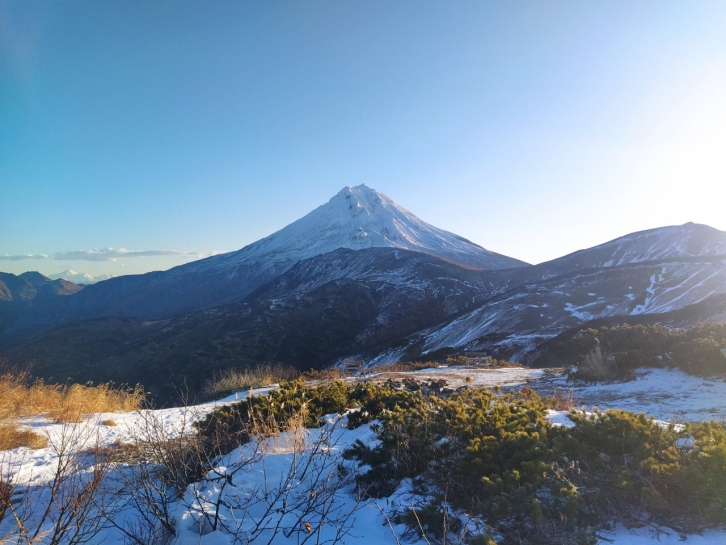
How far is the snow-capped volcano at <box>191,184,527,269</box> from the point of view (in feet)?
379

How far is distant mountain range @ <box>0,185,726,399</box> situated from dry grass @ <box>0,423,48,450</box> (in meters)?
22.7

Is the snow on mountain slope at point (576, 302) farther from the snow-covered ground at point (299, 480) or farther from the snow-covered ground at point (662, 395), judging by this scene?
the snow-covered ground at point (299, 480)

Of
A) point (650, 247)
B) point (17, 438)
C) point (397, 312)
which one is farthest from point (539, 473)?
point (650, 247)

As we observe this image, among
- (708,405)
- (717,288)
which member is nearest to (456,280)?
(717,288)

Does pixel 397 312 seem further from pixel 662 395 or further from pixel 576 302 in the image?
pixel 662 395

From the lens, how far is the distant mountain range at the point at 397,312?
110 feet

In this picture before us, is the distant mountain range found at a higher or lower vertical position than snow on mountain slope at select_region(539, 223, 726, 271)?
lower

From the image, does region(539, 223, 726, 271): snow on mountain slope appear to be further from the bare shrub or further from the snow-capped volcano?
the bare shrub

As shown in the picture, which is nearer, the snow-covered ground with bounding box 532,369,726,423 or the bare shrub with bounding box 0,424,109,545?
the bare shrub with bounding box 0,424,109,545

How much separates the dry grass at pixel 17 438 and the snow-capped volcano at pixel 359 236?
330 feet

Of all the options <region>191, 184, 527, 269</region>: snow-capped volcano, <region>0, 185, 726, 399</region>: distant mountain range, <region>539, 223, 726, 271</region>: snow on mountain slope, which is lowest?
<region>0, 185, 726, 399</region>: distant mountain range

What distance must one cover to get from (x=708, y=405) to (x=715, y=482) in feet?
15.5

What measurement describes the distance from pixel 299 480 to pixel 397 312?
53.8 m

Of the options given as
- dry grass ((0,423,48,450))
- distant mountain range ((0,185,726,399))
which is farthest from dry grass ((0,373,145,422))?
distant mountain range ((0,185,726,399))
